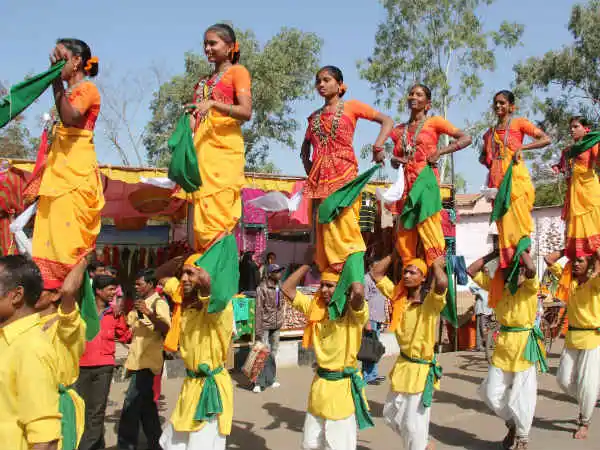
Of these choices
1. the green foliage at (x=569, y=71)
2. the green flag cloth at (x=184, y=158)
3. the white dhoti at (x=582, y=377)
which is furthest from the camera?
the green foliage at (x=569, y=71)

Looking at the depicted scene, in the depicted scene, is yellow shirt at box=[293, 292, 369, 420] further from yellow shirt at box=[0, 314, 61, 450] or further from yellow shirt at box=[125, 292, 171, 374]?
yellow shirt at box=[0, 314, 61, 450]

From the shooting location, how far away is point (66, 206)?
390 centimetres

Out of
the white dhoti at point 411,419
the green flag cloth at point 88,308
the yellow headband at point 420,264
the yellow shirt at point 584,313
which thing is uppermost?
the yellow headband at point 420,264

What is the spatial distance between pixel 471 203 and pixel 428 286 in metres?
19.6

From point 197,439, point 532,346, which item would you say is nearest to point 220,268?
point 197,439

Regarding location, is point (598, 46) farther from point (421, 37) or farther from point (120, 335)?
point (120, 335)

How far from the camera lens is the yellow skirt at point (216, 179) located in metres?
4.29

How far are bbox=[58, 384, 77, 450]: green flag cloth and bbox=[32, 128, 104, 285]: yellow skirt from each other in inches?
27.0

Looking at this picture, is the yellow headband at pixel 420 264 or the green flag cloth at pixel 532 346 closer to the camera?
the yellow headband at pixel 420 264

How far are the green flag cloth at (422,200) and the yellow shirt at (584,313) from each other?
281 centimetres

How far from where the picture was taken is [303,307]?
521 cm

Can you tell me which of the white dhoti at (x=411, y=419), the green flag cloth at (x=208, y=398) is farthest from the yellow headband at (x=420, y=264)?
the green flag cloth at (x=208, y=398)

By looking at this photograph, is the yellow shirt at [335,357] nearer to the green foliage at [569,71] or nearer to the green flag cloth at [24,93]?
the green flag cloth at [24,93]

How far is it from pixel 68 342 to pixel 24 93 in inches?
61.8
